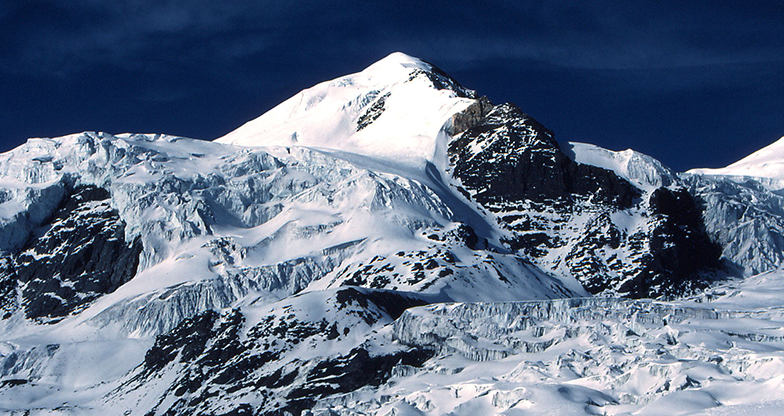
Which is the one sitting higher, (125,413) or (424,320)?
(424,320)

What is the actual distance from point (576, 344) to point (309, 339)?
46.8 metres

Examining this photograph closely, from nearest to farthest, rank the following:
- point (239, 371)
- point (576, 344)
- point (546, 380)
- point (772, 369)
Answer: point (772, 369) → point (546, 380) → point (576, 344) → point (239, 371)

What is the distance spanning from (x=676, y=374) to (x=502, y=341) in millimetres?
32253

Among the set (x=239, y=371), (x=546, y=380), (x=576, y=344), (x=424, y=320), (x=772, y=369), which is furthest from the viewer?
(x=239, y=371)

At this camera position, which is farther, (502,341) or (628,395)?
(502,341)

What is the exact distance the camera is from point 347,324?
187875mm

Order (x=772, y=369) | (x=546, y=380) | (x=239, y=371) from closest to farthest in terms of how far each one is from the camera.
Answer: (x=772, y=369) → (x=546, y=380) → (x=239, y=371)

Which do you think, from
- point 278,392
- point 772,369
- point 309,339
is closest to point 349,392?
point 278,392

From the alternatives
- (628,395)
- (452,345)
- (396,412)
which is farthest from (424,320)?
(628,395)

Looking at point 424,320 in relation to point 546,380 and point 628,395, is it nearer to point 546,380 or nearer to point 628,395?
point 546,380

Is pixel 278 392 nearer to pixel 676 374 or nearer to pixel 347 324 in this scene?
pixel 347 324

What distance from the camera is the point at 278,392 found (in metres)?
172

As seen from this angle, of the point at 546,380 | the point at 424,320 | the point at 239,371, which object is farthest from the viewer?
the point at 239,371

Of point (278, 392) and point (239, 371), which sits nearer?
point (278, 392)
